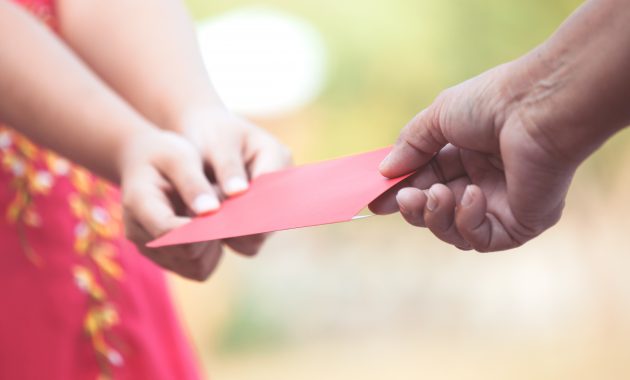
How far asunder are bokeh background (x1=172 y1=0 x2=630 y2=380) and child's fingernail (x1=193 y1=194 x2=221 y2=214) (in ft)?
8.11

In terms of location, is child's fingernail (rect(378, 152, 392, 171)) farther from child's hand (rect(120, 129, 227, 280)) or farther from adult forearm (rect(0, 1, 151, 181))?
adult forearm (rect(0, 1, 151, 181))

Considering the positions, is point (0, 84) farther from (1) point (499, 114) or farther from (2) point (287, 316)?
(2) point (287, 316)

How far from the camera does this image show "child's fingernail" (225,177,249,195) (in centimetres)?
90

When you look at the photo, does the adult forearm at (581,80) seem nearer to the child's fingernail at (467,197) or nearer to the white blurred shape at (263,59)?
the child's fingernail at (467,197)

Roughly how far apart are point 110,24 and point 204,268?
31 cm

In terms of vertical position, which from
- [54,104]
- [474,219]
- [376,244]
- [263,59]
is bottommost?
[474,219]

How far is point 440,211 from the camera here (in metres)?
0.70

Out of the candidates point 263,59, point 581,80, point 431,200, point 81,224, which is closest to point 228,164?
point 81,224

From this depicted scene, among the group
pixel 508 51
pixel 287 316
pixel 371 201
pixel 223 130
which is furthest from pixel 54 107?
A: pixel 508 51

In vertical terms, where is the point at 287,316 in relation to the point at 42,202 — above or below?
above

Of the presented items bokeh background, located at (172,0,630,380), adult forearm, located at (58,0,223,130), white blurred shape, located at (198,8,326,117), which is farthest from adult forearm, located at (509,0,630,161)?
white blurred shape, located at (198,8,326,117)

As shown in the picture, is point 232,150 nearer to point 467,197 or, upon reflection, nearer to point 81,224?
point 81,224

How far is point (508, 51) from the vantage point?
3836 millimetres

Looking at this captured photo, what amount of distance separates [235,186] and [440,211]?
271 millimetres
